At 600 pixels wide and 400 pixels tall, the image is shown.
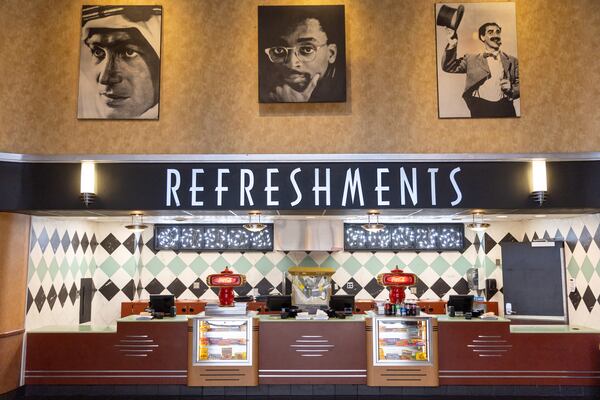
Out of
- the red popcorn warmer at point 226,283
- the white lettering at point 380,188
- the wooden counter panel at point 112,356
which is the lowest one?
the wooden counter panel at point 112,356

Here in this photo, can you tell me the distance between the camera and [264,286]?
1041cm

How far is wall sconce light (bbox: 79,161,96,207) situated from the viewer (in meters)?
6.58

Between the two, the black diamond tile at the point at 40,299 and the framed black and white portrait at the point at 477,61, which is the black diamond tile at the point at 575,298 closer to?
the framed black and white portrait at the point at 477,61

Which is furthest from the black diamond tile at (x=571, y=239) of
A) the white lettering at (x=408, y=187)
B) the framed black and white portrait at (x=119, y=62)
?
the framed black and white portrait at (x=119, y=62)

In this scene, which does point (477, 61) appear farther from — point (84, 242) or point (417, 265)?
point (84, 242)

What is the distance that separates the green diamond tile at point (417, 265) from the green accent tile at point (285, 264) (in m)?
2.28

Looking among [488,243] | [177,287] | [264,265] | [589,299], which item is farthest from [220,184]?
[488,243]

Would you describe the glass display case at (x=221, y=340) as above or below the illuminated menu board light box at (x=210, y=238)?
below

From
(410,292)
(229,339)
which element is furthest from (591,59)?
(229,339)

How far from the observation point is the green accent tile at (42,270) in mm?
7340

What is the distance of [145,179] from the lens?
6.73 m

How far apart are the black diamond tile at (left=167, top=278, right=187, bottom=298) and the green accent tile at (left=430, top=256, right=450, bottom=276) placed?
481 cm

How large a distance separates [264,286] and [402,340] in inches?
151

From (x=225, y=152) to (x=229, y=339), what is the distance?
2462 millimetres
